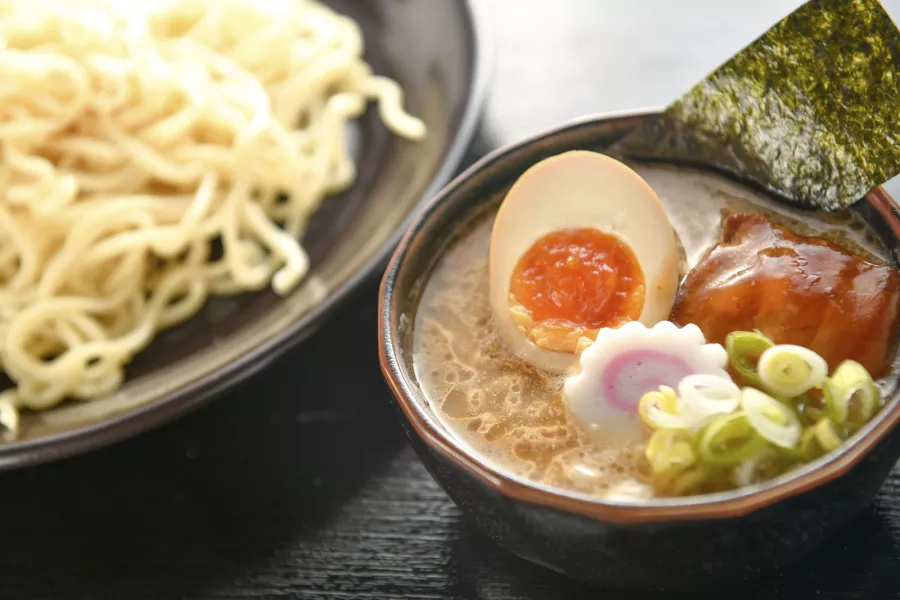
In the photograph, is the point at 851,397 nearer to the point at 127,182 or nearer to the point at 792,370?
the point at 792,370

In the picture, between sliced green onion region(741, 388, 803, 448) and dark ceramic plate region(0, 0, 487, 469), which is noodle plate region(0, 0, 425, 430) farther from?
sliced green onion region(741, 388, 803, 448)

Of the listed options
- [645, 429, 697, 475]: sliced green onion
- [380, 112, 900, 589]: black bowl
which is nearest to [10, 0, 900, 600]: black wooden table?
[380, 112, 900, 589]: black bowl

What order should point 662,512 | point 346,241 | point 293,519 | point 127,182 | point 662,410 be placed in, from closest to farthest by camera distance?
point 662,512, point 662,410, point 293,519, point 346,241, point 127,182

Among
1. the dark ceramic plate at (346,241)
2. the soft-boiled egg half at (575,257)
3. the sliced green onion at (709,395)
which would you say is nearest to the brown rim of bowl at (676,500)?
the sliced green onion at (709,395)

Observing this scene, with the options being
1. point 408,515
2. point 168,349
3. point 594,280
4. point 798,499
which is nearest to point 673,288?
point 594,280

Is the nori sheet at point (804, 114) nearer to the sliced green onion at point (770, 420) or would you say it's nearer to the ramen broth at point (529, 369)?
the ramen broth at point (529, 369)

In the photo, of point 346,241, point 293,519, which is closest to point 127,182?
point 346,241

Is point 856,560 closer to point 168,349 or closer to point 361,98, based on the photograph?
point 168,349
